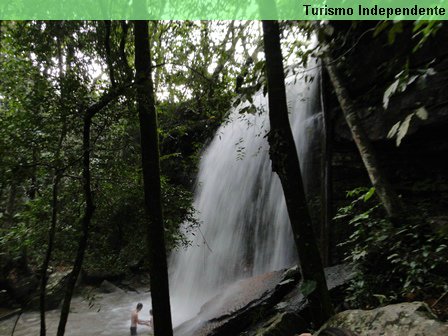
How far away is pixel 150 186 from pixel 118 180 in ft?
3.86

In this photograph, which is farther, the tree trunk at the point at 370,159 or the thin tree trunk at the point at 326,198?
the thin tree trunk at the point at 326,198

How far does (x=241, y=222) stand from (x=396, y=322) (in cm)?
818

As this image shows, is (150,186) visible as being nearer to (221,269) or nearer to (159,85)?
(159,85)

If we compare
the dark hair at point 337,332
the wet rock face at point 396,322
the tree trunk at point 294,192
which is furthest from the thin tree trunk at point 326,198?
the dark hair at point 337,332

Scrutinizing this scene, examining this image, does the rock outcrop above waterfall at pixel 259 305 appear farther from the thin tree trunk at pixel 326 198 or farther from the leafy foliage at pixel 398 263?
the thin tree trunk at pixel 326 198

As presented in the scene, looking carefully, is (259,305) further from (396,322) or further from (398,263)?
(396,322)

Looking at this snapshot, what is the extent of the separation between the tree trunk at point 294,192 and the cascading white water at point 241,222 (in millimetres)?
4763

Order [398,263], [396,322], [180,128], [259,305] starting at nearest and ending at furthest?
1. [396,322]
2. [398,263]
3. [259,305]
4. [180,128]

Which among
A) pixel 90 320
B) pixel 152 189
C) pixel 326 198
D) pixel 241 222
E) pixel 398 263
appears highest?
pixel 152 189

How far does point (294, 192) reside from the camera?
3.48 meters

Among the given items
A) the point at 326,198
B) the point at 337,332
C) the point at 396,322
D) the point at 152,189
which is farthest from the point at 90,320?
the point at 396,322

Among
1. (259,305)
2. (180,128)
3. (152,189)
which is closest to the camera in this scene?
(152,189)

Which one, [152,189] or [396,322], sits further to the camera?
[152,189]

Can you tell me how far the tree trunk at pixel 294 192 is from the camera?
3.43 m
